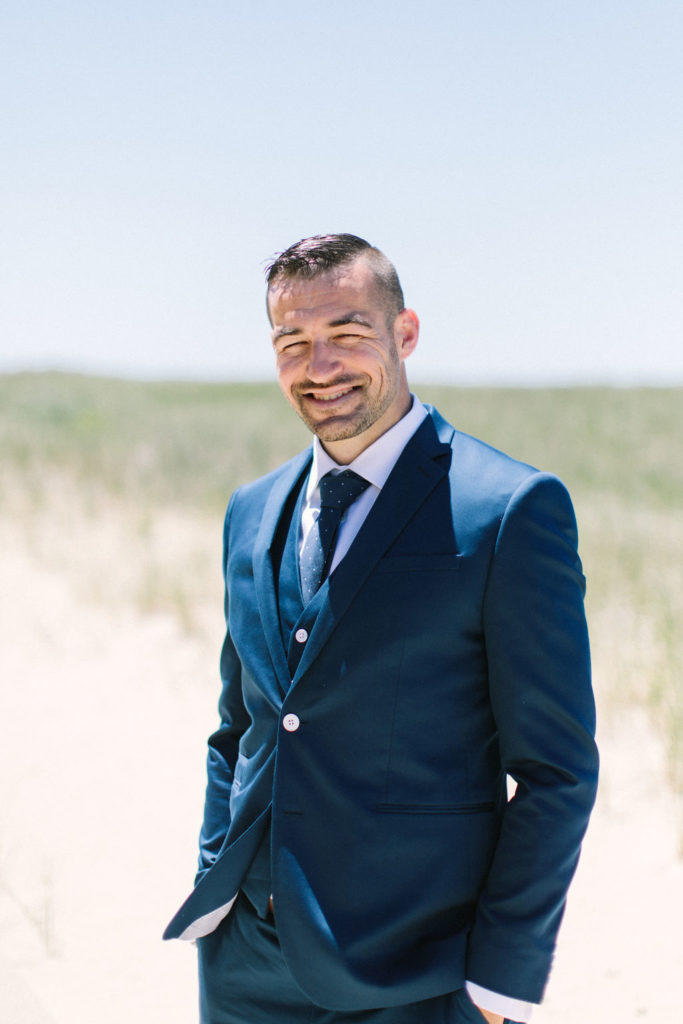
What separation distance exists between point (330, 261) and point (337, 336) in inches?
5.6

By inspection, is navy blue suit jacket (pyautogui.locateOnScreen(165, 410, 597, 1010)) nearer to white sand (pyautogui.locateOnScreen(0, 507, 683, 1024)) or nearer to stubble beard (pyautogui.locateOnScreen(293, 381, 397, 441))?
stubble beard (pyautogui.locateOnScreen(293, 381, 397, 441))

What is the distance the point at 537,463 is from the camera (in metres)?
23.5

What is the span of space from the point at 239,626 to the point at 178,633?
6.07 m

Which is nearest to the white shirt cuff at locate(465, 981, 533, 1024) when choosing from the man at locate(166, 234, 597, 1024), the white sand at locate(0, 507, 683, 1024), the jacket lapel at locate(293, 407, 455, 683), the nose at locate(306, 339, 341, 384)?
the man at locate(166, 234, 597, 1024)

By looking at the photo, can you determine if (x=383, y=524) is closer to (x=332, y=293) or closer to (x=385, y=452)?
(x=385, y=452)

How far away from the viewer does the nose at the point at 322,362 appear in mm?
1779

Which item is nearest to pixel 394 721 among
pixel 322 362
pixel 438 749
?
pixel 438 749

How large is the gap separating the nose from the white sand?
277 centimetres

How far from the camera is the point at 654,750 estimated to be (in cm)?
542

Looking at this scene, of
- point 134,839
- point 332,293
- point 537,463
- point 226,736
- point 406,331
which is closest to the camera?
point 332,293

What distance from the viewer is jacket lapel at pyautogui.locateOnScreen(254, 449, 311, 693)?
179cm

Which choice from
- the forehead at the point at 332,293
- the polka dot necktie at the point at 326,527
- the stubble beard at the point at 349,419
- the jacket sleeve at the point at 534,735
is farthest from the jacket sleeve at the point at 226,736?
the jacket sleeve at the point at 534,735

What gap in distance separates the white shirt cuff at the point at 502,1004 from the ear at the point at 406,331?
118 centimetres

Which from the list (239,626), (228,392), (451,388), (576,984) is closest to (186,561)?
(576,984)
